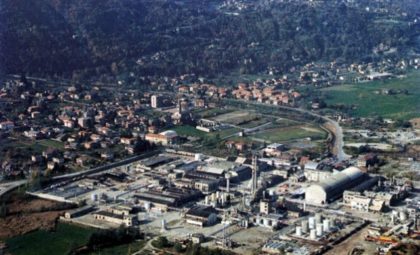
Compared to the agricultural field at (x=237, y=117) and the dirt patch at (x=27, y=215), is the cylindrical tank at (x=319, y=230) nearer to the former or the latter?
the dirt patch at (x=27, y=215)

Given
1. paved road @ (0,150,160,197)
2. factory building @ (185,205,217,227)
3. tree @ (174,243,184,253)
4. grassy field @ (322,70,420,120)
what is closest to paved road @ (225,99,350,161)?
grassy field @ (322,70,420,120)

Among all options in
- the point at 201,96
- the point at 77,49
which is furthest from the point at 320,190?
the point at 77,49

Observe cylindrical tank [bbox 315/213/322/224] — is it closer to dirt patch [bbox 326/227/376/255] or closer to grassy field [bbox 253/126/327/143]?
dirt patch [bbox 326/227/376/255]

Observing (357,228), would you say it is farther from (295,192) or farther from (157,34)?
(157,34)

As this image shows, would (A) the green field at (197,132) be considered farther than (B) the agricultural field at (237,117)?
No

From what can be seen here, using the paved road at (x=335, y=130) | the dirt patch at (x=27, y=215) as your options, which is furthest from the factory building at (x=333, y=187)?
the dirt patch at (x=27, y=215)

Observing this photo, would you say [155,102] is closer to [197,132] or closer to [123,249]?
[197,132]
